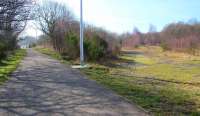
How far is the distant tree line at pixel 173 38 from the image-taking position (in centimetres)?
7492

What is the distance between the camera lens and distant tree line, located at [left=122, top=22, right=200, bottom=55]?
246 ft

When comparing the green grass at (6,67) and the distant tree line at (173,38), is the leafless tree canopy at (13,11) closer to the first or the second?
the green grass at (6,67)

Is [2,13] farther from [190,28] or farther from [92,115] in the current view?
[190,28]

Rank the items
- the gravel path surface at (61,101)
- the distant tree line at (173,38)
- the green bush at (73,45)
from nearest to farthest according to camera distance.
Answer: the gravel path surface at (61,101) → the green bush at (73,45) → the distant tree line at (173,38)

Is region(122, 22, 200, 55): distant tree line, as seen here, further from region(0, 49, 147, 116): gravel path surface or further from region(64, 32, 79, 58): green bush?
region(0, 49, 147, 116): gravel path surface

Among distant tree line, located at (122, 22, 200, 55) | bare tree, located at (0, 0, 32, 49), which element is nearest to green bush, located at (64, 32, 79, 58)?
bare tree, located at (0, 0, 32, 49)

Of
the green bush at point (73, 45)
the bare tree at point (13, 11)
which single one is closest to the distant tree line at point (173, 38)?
the green bush at point (73, 45)

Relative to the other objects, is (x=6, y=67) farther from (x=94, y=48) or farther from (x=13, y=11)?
(x=94, y=48)

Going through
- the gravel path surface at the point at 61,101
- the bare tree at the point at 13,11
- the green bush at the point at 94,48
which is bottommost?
the gravel path surface at the point at 61,101

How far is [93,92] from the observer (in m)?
12.8

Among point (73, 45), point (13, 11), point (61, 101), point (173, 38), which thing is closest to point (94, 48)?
point (73, 45)

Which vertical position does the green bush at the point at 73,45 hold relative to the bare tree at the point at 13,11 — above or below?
below

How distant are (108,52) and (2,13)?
1997cm

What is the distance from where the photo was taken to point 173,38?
9050 centimetres
